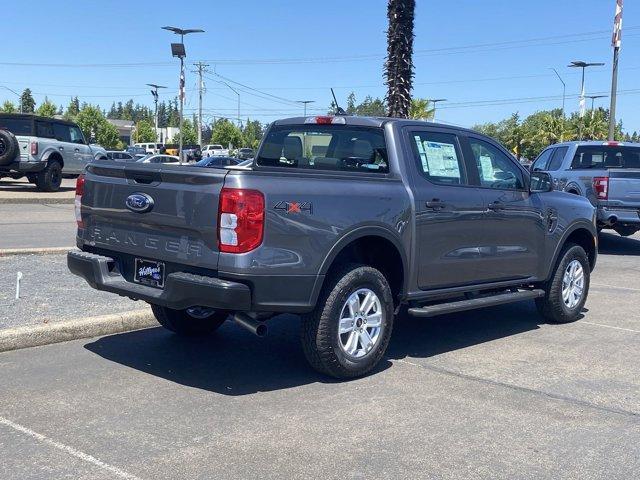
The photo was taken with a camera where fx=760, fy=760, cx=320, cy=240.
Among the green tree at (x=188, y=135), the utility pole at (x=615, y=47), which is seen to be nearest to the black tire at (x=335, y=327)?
the utility pole at (x=615, y=47)

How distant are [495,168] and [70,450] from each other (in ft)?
14.9

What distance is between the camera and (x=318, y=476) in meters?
3.90

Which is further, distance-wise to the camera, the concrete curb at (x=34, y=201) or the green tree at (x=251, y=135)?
the green tree at (x=251, y=135)

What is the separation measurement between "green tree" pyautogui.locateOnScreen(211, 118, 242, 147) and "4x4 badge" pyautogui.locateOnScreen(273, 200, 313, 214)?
303 ft

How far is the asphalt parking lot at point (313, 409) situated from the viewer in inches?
160

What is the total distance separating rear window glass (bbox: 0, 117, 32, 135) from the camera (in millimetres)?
20688

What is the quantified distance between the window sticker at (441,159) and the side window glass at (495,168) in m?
0.32

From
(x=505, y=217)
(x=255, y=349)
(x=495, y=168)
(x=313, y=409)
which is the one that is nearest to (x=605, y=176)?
(x=495, y=168)

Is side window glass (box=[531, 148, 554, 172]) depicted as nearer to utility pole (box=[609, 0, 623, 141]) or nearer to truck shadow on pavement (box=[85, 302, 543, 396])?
truck shadow on pavement (box=[85, 302, 543, 396])

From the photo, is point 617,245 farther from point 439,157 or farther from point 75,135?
point 75,135

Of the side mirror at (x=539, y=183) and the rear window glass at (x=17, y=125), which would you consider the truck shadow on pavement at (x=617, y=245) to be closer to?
the side mirror at (x=539, y=183)

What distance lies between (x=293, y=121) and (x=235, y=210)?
7.72 feet

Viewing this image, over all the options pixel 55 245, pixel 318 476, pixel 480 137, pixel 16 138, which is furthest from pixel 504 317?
pixel 16 138

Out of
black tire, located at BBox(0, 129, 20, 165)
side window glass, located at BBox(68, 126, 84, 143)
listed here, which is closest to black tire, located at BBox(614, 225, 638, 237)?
black tire, located at BBox(0, 129, 20, 165)
